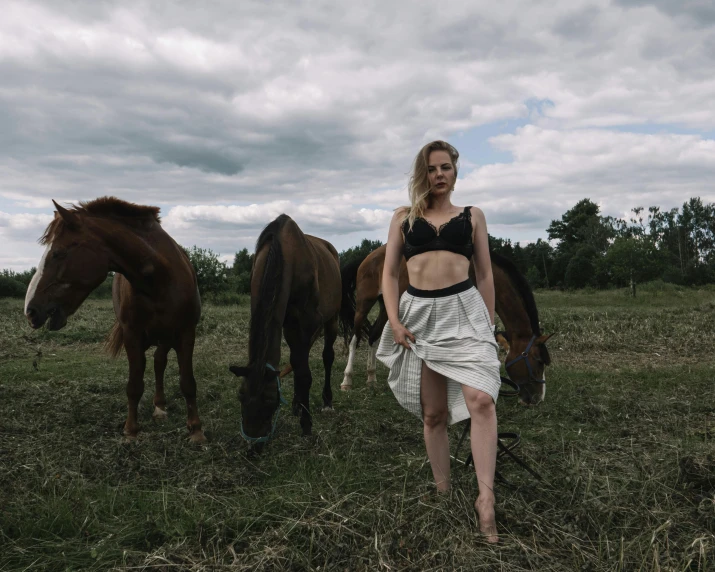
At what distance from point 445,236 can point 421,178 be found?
39 centimetres

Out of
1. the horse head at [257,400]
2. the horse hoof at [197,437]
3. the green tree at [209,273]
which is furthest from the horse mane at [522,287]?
the green tree at [209,273]

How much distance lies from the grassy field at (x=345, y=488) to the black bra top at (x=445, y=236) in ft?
4.54

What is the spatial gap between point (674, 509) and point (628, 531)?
1.29ft

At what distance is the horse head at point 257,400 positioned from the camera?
3.76 m

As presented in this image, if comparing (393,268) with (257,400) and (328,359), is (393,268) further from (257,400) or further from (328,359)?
(328,359)

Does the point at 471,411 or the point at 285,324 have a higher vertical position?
the point at 285,324

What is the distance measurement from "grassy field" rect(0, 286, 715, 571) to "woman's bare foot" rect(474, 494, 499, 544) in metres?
0.05

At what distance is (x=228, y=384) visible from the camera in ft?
22.7

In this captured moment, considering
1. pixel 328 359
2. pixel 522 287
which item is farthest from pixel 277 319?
pixel 522 287

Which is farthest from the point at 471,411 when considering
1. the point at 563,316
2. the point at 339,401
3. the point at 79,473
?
the point at 563,316

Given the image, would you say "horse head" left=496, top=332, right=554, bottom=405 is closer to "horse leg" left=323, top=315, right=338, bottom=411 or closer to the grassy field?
the grassy field

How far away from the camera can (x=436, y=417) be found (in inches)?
120

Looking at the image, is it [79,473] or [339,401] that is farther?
[339,401]

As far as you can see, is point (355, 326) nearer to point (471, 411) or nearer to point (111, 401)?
point (111, 401)
